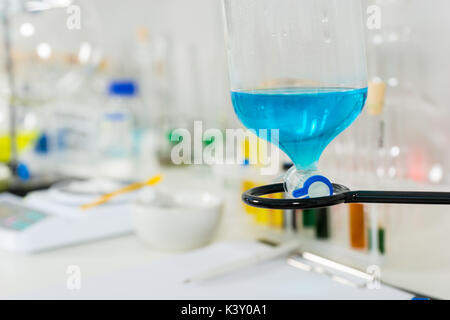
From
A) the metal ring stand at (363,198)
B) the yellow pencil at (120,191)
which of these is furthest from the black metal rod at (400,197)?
the yellow pencil at (120,191)

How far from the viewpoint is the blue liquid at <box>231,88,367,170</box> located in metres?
0.43

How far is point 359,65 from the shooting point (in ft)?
1.47

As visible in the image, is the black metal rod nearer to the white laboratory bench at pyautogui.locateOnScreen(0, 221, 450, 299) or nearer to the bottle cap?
the white laboratory bench at pyautogui.locateOnScreen(0, 221, 450, 299)

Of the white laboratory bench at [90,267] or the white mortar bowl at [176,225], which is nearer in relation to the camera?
the white laboratory bench at [90,267]

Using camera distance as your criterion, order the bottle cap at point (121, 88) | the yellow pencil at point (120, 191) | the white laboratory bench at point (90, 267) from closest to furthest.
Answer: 1. the white laboratory bench at point (90, 267)
2. the yellow pencil at point (120, 191)
3. the bottle cap at point (121, 88)

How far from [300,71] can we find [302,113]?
0.04 metres

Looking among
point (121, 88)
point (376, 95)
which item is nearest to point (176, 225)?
point (376, 95)

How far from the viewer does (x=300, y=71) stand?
44 cm

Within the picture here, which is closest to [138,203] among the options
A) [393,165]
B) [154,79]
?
[393,165]

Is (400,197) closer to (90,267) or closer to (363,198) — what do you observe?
(363,198)

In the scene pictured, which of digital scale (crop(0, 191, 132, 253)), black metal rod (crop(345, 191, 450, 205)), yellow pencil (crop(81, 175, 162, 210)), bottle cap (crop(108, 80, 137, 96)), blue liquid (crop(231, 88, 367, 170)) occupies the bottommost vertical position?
digital scale (crop(0, 191, 132, 253))

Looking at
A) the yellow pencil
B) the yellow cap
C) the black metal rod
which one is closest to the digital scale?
the yellow pencil

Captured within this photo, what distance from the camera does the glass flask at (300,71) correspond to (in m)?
0.43

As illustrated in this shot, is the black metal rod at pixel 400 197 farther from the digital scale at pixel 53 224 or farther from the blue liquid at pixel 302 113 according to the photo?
the digital scale at pixel 53 224
